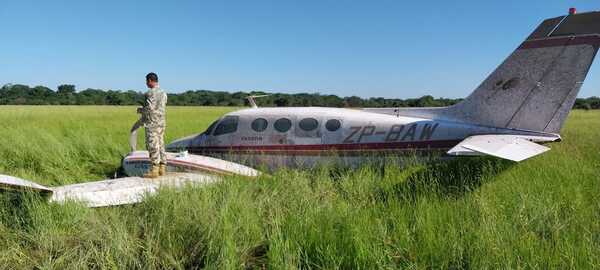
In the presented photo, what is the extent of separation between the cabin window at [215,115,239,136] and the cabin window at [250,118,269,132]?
0.55 m

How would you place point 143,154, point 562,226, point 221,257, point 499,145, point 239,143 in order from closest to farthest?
point 221,257
point 562,226
point 499,145
point 143,154
point 239,143

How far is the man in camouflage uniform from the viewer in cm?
661

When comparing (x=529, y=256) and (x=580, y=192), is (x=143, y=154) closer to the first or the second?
(x=529, y=256)

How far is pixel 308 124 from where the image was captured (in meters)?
8.32

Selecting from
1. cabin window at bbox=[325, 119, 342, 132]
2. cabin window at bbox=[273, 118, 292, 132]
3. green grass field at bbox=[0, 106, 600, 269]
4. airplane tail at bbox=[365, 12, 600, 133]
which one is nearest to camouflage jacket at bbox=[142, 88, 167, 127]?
green grass field at bbox=[0, 106, 600, 269]

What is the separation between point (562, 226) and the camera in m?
3.40

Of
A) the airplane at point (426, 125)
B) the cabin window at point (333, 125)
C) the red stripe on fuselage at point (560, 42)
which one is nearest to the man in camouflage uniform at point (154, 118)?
the airplane at point (426, 125)

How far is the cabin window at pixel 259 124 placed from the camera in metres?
8.70

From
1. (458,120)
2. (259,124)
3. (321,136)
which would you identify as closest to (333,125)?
(321,136)

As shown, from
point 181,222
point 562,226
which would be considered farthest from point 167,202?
point 562,226

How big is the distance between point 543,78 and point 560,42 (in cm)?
76

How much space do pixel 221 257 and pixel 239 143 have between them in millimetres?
6048

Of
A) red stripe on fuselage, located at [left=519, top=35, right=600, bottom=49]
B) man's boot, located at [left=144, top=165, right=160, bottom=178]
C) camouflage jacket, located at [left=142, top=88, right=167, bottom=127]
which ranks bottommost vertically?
man's boot, located at [left=144, top=165, right=160, bottom=178]

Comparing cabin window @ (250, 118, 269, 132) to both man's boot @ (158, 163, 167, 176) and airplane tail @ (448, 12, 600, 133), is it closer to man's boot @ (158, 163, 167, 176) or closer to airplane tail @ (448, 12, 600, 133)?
man's boot @ (158, 163, 167, 176)
